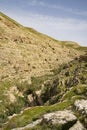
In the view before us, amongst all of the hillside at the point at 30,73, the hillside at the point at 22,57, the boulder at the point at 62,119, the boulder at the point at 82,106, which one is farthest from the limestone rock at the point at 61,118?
the hillside at the point at 22,57

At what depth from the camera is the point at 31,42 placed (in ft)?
651

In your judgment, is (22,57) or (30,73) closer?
(30,73)

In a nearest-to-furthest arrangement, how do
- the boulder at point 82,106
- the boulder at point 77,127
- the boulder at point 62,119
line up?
the boulder at point 77,127 → the boulder at point 62,119 → the boulder at point 82,106

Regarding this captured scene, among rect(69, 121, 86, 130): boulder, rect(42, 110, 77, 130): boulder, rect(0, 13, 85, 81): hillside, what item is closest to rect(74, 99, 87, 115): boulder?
rect(42, 110, 77, 130): boulder

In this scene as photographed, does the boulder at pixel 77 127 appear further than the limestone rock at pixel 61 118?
No

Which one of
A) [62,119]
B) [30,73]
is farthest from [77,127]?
[30,73]

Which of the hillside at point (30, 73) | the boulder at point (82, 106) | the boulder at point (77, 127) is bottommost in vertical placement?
the hillside at point (30, 73)

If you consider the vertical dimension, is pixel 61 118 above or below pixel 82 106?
below

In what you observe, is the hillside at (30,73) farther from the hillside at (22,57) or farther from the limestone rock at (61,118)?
the limestone rock at (61,118)

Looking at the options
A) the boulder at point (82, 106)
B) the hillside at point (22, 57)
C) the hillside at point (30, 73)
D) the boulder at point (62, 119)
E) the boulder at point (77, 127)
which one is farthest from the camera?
the hillside at point (22, 57)

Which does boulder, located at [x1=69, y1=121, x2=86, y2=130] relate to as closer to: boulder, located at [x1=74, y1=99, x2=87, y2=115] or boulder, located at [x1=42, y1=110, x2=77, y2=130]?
boulder, located at [x1=42, y1=110, x2=77, y2=130]

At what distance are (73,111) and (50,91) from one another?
110221 mm

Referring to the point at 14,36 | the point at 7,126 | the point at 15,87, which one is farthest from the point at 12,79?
the point at 7,126

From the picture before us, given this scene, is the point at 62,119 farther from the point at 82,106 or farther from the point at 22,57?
the point at 22,57
